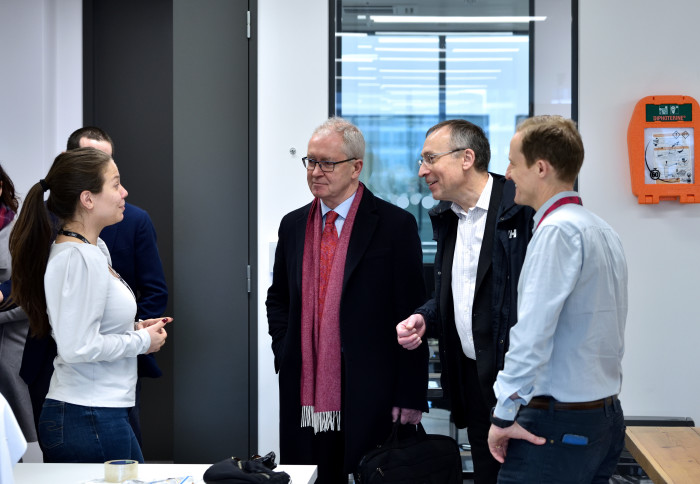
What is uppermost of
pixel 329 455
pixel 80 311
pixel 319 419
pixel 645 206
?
pixel 645 206

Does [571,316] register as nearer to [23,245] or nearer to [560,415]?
[560,415]

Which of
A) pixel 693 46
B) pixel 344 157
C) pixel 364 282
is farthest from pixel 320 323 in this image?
pixel 693 46

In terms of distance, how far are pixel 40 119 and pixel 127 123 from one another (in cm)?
48

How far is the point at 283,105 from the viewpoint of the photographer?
3637mm

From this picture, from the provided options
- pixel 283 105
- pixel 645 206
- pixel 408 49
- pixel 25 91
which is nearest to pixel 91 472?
pixel 283 105

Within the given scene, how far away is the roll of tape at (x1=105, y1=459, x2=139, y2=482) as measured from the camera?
1.95m

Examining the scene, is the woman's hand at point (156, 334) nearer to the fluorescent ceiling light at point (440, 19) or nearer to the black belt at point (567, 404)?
the black belt at point (567, 404)

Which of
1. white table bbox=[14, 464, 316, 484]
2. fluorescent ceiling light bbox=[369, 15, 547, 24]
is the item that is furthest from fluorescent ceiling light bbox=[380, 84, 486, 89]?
white table bbox=[14, 464, 316, 484]

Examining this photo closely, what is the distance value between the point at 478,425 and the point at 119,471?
1.20 meters

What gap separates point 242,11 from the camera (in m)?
3.67

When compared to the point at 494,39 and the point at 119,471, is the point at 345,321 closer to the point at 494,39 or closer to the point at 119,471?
the point at 119,471

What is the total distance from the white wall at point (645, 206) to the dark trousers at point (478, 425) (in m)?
1.30

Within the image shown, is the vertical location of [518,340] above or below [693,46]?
below

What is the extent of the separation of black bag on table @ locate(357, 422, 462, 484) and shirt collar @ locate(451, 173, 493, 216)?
30.3 inches
